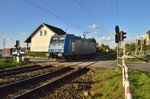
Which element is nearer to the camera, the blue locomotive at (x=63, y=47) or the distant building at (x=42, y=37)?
the blue locomotive at (x=63, y=47)

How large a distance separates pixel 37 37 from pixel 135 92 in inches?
1798

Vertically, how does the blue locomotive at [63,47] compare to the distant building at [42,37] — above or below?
below

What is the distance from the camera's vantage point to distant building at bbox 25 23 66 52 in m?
51.2

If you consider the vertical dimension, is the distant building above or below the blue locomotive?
above

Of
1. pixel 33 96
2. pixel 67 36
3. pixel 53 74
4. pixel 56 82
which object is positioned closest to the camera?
pixel 33 96

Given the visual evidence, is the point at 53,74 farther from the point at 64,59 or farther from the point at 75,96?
the point at 64,59

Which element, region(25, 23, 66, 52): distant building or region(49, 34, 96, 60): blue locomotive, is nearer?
region(49, 34, 96, 60): blue locomotive

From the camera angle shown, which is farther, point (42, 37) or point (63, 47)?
point (42, 37)

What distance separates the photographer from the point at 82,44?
117 feet

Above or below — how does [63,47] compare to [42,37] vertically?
below

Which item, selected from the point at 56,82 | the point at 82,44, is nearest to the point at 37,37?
the point at 82,44

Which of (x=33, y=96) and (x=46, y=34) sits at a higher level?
(x=46, y=34)

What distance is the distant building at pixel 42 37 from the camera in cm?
5119

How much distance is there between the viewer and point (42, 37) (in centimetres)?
5241
